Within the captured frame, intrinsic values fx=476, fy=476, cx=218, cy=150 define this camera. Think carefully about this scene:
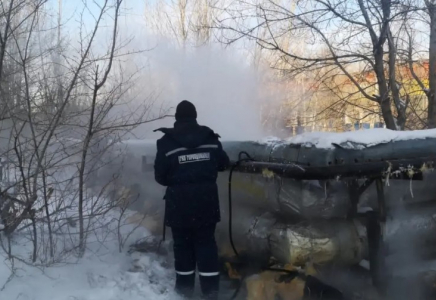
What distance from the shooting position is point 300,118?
11.6 metres

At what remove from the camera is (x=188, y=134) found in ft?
14.0

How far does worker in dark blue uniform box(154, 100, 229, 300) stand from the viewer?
Result: 4160 millimetres

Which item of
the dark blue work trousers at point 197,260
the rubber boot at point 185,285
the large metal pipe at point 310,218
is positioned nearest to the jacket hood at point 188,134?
the large metal pipe at point 310,218

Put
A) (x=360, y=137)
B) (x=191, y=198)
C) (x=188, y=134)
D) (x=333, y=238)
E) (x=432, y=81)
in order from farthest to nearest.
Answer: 1. (x=432, y=81)
2. (x=188, y=134)
3. (x=191, y=198)
4. (x=333, y=238)
5. (x=360, y=137)

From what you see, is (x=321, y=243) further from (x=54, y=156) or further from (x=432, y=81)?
(x=432, y=81)

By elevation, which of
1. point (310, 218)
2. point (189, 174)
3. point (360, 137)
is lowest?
point (310, 218)

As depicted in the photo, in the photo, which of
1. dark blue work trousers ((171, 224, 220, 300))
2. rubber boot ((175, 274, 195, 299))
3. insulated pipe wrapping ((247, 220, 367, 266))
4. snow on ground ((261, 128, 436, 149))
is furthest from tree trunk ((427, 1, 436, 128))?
rubber boot ((175, 274, 195, 299))

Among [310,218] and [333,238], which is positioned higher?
[310,218]

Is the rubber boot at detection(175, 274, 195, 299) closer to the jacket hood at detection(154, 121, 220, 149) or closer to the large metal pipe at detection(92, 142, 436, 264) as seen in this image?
the large metal pipe at detection(92, 142, 436, 264)

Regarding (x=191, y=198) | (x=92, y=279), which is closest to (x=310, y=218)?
(x=191, y=198)

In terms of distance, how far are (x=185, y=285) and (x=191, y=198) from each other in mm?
787

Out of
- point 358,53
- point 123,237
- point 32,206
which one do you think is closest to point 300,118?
point 358,53

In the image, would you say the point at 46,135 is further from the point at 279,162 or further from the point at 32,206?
the point at 279,162

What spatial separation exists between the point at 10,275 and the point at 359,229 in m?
2.98
